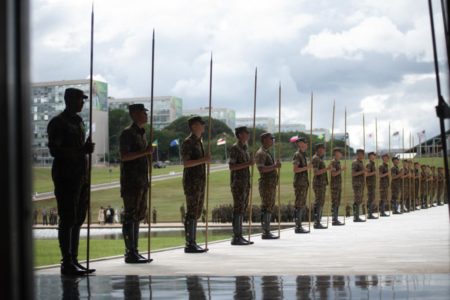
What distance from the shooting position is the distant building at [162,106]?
329 feet

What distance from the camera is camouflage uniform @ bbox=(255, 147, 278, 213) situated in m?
13.8

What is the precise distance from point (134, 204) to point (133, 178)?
321 millimetres

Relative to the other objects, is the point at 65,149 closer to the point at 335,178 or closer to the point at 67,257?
the point at 67,257

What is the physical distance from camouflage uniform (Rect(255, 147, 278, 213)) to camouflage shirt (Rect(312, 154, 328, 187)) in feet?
→ 13.7

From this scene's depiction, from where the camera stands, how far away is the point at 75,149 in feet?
25.1

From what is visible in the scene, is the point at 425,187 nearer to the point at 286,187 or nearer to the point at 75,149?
the point at 286,187

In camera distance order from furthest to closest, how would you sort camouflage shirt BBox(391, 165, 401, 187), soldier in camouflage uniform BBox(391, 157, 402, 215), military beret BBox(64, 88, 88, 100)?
soldier in camouflage uniform BBox(391, 157, 402, 215) → camouflage shirt BBox(391, 165, 401, 187) → military beret BBox(64, 88, 88, 100)

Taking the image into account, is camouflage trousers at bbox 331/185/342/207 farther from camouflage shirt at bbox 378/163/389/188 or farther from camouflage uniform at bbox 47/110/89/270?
camouflage uniform at bbox 47/110/89/270

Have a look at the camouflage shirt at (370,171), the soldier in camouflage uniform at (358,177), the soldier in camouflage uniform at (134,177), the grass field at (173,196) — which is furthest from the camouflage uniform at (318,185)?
the grass field at (173,196)

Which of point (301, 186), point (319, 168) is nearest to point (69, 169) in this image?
point (301, 186)

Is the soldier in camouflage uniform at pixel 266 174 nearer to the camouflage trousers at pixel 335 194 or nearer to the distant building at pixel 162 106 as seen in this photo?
the camouflage trousers at pixel 335 194

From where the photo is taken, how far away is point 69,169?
25.2 feet

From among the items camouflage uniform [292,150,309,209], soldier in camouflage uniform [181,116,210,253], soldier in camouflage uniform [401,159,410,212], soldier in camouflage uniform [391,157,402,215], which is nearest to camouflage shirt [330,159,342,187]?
camouflage uniform [292,150,309,209]

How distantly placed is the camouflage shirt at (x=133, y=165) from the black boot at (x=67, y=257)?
141cm
